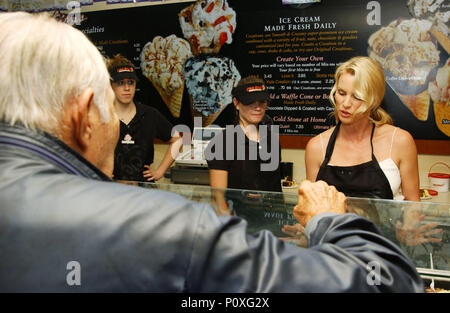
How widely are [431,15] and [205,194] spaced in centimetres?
308

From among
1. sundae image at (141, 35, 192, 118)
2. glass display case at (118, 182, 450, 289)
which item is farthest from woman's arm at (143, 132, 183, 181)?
glass display case at (118, 182, 450, 289)

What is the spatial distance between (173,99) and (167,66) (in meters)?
0.39

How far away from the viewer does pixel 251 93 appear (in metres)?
2.55

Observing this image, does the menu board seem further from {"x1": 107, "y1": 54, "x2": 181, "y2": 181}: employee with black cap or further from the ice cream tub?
{"x1": 107, "y1": 54, "x2": 181, "y2": 181}: employee with black cap

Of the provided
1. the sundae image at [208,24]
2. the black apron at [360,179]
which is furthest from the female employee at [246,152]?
the sundae image at [208,24]

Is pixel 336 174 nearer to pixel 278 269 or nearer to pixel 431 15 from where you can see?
pixel 278 269

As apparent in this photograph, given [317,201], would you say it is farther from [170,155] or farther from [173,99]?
[173,99]

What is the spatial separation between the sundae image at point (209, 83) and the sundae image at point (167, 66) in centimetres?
11

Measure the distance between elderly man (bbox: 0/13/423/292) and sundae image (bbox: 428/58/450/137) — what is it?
3183mm

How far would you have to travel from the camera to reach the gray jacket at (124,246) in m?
0.67

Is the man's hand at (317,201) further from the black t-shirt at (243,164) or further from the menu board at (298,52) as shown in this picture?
the menu board at (298,52)

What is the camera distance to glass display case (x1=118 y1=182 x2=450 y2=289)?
4.26ft

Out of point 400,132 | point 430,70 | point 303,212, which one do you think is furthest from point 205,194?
point 430,70

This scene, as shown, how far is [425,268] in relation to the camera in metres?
1.32
